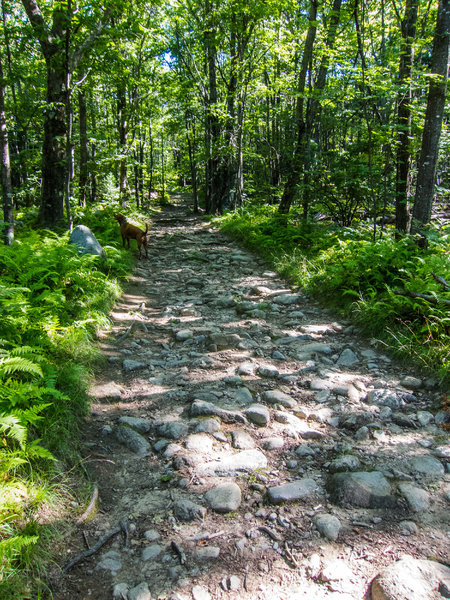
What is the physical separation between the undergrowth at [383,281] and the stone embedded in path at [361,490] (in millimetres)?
1877

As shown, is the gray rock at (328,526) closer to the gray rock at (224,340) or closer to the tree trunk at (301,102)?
the gray rock at (224,340)

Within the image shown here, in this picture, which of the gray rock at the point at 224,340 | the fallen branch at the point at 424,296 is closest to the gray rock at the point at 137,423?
the gray rock at the point at 224,340

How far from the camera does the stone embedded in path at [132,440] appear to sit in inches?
133

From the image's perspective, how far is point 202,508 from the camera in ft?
8.93

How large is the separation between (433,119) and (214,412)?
24.8 feet

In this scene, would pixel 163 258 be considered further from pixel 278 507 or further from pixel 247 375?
pixel 278 507

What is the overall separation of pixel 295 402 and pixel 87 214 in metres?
11.5

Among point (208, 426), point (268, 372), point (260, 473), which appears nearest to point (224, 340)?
point (268, 372)

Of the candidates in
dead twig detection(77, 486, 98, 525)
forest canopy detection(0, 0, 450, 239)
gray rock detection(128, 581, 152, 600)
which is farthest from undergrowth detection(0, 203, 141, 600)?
forest canopy detection(0, 0, 450, 239)

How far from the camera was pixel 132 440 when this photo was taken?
136 inches

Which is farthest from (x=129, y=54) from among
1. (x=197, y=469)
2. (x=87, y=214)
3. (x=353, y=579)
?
(x=353, y=579)

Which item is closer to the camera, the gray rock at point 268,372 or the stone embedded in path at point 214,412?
the stone embedded in path at point 214,412

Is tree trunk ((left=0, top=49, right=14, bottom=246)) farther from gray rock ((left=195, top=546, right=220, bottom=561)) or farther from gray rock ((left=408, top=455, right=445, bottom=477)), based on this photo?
gray rock ((left=408, top=455, right=445, bottom=477))

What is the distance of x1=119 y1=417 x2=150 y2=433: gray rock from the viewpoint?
365 cm
